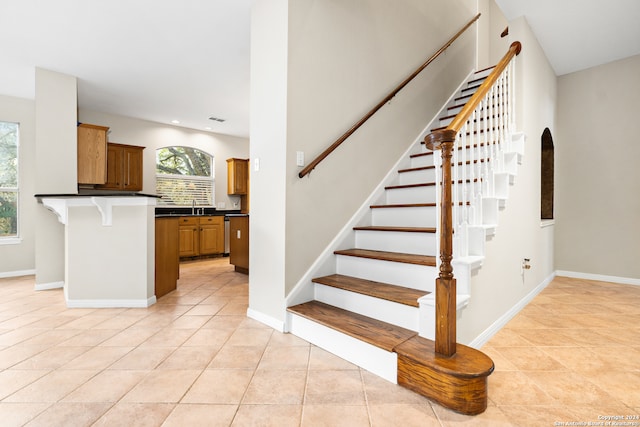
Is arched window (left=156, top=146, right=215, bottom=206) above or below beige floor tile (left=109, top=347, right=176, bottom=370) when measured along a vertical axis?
above

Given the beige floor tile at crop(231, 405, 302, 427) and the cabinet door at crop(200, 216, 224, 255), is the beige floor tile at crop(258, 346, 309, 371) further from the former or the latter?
the cabinet door at crop(200, 216, 224, 255)

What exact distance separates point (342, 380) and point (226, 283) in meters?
2.68

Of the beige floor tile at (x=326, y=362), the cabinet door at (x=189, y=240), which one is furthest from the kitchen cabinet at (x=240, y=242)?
the beige floor tile at (x=326, y=362)

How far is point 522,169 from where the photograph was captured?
2865 millimetres

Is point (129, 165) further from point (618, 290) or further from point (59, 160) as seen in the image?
point (618, 290)

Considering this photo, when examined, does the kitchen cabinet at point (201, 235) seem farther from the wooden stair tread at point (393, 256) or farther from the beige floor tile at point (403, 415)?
the beige floor tile at point (403, 415)

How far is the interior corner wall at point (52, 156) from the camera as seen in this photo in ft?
13.0

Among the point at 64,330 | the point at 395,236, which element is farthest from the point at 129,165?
the point at 395,236

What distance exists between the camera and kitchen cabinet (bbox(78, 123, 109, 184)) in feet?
15.6

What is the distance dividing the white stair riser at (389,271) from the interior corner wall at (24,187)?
5.12 m

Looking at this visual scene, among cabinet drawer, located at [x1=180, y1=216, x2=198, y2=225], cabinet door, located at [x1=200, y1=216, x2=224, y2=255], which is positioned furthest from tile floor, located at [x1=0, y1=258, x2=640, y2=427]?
cabinet door, located at [x1=200, y1=216, x2=224, y2=255]

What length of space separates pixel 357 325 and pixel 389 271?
1.72 ft

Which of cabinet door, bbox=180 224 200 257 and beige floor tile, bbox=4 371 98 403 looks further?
cabinet door, bbox=180 224 200 257

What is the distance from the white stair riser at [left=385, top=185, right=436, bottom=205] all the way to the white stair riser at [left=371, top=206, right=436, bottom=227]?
0.28m
